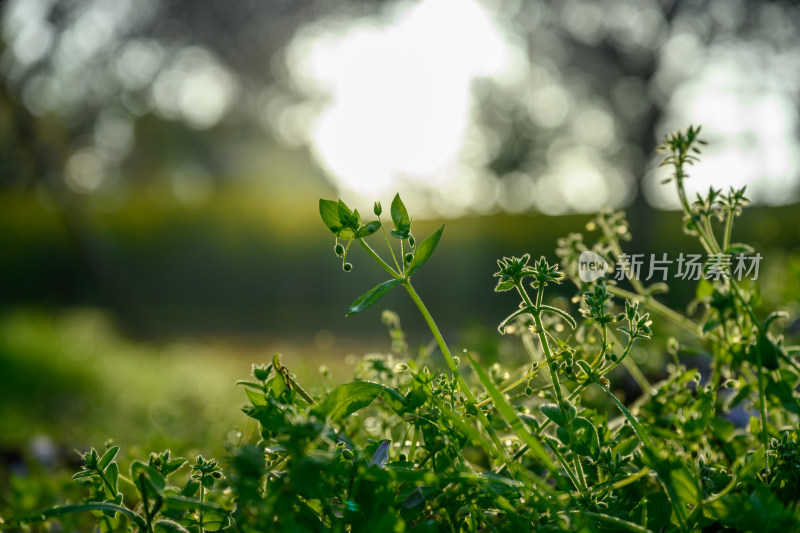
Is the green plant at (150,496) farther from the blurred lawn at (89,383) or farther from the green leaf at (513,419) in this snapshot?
the blurred lawn at (89,383)

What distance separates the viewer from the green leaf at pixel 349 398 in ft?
2.49

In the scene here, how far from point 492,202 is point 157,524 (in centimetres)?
2162

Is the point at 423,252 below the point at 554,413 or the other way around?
the other way around

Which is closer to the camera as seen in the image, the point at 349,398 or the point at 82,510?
the point at 82,510

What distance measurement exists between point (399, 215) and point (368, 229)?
0.04m

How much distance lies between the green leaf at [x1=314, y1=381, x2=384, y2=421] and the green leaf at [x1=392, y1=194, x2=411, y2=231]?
0.61ft

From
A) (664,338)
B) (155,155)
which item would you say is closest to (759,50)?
(664,338)

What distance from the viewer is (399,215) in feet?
2.52

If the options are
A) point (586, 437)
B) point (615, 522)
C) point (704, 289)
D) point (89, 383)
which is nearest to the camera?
point (615, 522)

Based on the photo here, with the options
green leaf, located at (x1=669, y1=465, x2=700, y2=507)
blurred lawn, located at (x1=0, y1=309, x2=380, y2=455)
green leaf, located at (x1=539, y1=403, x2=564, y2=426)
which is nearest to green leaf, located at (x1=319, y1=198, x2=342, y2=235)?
green leaf, located at (x1=539, y1=403, x2=564, y2=426)

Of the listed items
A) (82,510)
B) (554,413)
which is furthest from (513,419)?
(82,510)

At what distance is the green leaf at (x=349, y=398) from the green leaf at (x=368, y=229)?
0.17 meters

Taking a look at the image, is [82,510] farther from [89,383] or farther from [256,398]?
[89,383]

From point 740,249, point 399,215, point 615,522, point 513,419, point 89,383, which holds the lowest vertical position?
point 615,522
